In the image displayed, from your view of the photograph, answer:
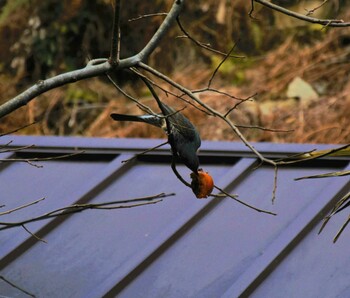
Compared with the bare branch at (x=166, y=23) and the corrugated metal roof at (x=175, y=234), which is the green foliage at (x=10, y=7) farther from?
the bare branch at (x=166, y=23)

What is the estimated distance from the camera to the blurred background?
845 centimetres

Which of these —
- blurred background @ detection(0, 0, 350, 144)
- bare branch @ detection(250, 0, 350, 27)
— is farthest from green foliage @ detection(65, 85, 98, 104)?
bare branch @ detection(250, 0, 350, 27)

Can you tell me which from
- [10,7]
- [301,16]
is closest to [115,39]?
[301,16]

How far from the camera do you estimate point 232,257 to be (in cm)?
361

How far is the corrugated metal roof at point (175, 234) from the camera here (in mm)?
3436

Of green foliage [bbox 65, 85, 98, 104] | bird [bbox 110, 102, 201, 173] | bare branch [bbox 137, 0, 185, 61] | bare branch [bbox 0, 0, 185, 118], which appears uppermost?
bare branch [bbox 137, 0, 185, 61]

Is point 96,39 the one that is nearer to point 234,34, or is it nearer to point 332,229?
point 234,34

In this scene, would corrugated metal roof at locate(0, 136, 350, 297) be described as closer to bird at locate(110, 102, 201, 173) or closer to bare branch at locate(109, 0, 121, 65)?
bird at locate(110, 102, 201, 173)

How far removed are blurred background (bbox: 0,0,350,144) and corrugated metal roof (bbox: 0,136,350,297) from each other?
3537mm

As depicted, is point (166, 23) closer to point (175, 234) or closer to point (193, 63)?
point (175, 234)

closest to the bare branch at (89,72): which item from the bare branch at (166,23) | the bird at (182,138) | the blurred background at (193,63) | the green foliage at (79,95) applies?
the bare branch at (166,23)

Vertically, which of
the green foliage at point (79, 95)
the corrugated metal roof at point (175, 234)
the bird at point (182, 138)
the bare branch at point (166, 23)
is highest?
the bare branch at point (166, 23)

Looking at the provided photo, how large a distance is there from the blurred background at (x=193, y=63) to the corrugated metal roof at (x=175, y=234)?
139 inches

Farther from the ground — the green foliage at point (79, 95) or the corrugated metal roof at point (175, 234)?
the corrugated metal roof at point (175, 234)
